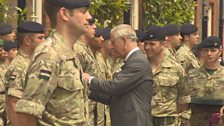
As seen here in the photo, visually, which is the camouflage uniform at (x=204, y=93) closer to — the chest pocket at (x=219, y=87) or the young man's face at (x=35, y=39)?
the chest pocket at (x=219, y=87)

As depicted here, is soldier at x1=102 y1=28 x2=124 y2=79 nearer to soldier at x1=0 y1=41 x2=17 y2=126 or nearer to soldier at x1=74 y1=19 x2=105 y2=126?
soldier at x1=74 y1=19 x2=105 y2=126

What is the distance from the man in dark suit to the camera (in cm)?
719

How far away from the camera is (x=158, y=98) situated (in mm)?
8742

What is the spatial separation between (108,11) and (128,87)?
8.45 meters

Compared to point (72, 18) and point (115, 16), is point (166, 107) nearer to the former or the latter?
point (72, 18)

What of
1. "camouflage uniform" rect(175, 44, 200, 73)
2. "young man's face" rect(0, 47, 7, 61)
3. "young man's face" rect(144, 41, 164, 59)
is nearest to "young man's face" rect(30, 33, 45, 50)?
"young man's face" rect(0, 47, 7, 61)

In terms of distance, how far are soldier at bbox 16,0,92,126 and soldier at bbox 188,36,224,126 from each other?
4.52 metres

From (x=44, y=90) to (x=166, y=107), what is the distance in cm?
420

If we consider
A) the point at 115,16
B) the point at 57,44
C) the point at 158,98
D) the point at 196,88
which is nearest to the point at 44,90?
the point at 57,44

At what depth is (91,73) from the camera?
8336 millimetres

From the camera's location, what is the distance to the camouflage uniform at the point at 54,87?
15.4 feet

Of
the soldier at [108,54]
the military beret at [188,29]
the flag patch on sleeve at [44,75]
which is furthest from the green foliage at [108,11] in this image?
the flag patch on sleeve at [44,75]

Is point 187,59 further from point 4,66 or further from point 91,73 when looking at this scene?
point 91,73

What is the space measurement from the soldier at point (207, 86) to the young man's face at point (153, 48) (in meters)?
1.00
